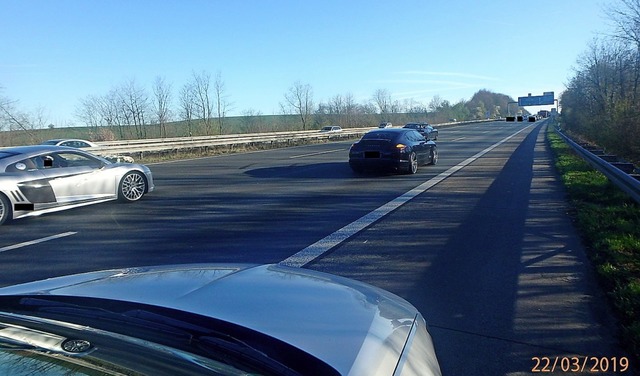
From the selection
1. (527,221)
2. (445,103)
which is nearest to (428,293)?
(527,221)

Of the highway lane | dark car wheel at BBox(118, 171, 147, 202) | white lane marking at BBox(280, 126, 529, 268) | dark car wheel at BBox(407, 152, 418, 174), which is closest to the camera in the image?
white lane marking at BBox(280, 126, 529, 268)

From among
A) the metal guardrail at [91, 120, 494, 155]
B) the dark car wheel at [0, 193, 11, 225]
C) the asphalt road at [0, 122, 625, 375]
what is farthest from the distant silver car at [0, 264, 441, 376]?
the metal guardrail at [91, 120, 494, 155]

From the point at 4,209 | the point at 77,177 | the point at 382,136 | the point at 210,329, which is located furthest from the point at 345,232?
the point at 382,136

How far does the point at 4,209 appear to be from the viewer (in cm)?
812

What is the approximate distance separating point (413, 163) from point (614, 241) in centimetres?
915

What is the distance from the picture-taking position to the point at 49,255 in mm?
6219

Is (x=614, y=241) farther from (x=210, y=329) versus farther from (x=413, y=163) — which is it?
(x=413, y=163)

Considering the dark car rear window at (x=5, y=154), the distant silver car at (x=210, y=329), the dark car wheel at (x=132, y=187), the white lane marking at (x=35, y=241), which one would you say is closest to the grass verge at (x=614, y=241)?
the distant silver car at (x=210, y=329)

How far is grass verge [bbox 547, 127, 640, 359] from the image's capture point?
13.2ft

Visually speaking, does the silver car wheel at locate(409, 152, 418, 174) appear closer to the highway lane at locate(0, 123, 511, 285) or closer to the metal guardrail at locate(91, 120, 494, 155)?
the highway lane at locate(0, 123, 511, 285)

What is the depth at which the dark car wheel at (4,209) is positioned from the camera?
8086 millimetres

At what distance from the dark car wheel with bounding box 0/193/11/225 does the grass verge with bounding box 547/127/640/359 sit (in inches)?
359

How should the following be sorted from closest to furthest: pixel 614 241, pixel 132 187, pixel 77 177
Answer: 1. pixel 614 241
2. pixel 77 177
3. pixel 132 187

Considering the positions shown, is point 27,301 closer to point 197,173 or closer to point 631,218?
point 631,218
